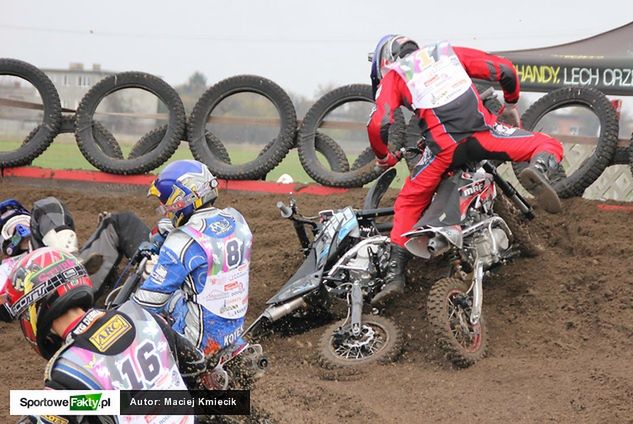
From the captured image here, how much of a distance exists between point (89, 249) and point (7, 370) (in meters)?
1.61

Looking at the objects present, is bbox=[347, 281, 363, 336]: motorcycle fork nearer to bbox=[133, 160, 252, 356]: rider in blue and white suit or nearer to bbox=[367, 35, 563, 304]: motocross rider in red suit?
bbox=[367, 35, 563, 304]: motocross rider in red suit

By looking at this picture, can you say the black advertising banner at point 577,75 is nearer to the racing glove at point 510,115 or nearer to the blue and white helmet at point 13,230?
the racing glove at point 510,115

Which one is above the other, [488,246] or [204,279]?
[204,279]

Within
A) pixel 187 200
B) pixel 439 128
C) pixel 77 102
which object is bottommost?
pixel 77 102

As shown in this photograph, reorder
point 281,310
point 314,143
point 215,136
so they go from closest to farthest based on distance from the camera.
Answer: point 281,310 < point 314,143 < point 215,136

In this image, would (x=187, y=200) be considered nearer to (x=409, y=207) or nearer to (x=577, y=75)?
(x=409, y=207)

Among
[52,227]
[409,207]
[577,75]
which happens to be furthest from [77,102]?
[409,207]

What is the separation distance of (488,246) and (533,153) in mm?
789

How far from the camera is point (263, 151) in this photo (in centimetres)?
1109

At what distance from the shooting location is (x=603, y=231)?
332 inches

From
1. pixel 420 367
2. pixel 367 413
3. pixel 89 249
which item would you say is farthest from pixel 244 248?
pixel 89 249

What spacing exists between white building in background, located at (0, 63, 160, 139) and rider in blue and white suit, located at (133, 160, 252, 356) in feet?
23.3

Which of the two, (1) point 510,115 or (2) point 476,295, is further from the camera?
(1) point 510,115

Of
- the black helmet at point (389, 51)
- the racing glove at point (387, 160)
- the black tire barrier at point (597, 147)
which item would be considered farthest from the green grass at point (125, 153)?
the racing glove at point (387, 160)
